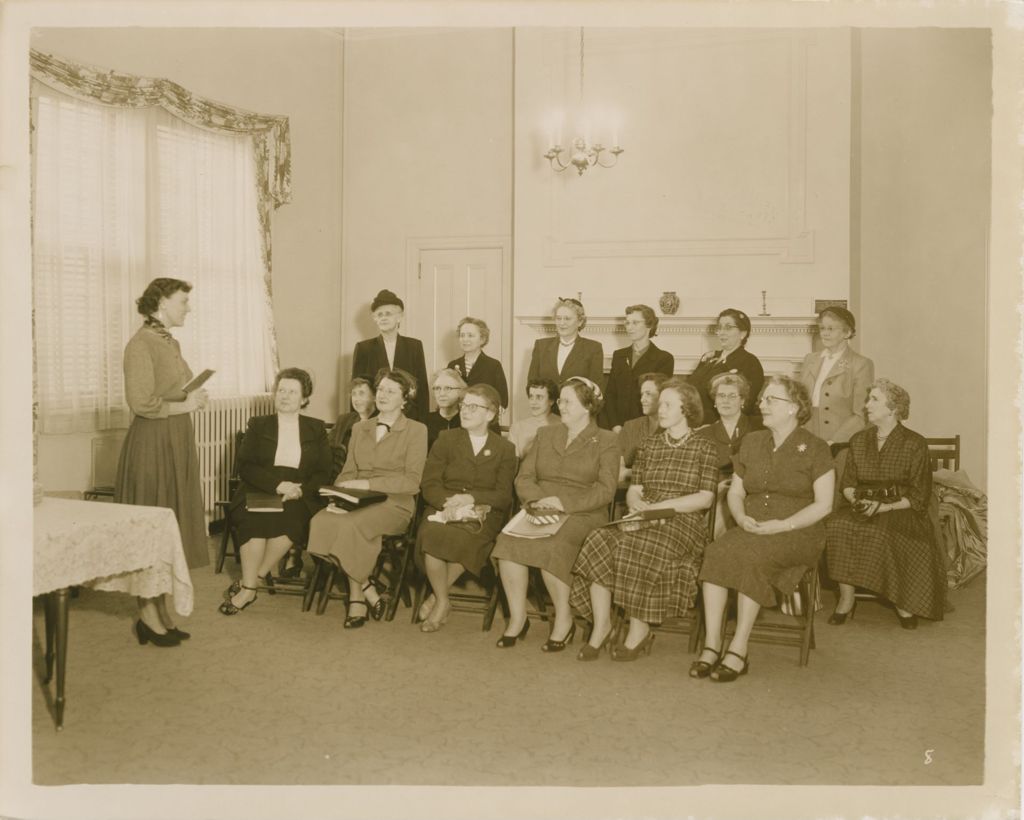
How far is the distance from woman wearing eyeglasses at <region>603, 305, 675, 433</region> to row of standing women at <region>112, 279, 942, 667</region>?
70 centimetres

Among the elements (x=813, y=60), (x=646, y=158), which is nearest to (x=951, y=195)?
(x=813, y=60)

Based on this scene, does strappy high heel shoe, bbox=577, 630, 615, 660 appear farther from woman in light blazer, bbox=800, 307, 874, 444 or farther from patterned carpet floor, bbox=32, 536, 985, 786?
woman in light blazer, bbox=800, 307, 874, 444

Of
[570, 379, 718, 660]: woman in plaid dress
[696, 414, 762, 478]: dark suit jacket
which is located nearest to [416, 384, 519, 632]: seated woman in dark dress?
[570, 379, 718, 660]: woman in plaid dress

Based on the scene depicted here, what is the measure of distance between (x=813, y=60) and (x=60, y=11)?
18.6ft

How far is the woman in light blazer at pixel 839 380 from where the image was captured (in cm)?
553

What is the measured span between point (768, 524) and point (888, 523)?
996 millimetres

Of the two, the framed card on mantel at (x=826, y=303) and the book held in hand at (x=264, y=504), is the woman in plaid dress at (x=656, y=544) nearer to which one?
the book held in hand at (x=264, y=504)

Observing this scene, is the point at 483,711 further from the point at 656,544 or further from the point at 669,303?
the point at 669,303

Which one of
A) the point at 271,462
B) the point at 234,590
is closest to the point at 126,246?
the point at 271,462

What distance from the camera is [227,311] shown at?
22.5 ft

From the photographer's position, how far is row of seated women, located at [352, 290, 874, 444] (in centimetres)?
555

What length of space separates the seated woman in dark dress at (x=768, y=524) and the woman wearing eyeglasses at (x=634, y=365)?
1547 mm

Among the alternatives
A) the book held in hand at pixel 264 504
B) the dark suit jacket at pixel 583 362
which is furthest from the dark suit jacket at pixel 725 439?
the book held in hand at pixel 264 504

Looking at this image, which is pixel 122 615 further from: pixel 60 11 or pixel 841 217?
pixel 841 217
